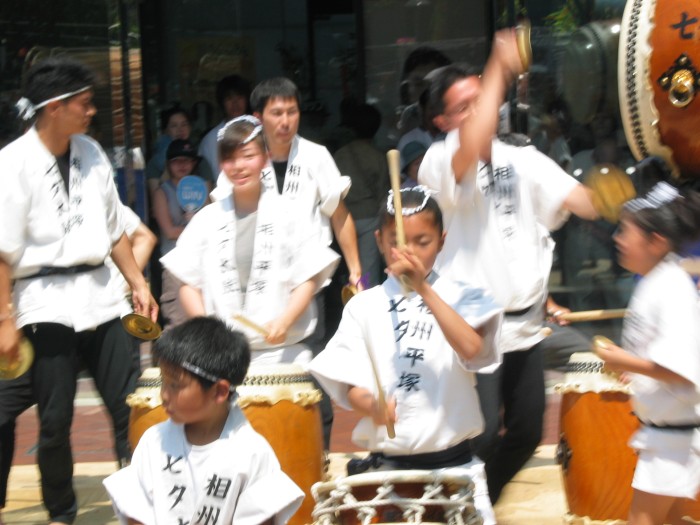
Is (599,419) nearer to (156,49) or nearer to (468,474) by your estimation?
(468,474)

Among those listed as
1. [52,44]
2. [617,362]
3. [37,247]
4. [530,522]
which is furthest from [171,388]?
[52,44]

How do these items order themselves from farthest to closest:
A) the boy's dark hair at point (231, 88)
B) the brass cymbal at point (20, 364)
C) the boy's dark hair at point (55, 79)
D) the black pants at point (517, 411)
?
the boy's dark hair at point (231, 88) < the boy's dark hair at point (55, 79) < the brass cymbal at point (20, 364) < the black pants at point (517, 411)

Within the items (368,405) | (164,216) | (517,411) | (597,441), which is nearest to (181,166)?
(164,216)

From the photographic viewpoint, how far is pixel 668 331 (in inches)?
145

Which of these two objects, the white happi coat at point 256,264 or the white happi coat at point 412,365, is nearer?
the white happi coat at point 412,365

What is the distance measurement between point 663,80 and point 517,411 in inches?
53.9

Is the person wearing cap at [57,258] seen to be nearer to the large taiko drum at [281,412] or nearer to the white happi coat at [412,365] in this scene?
the large taiko drum at [281,412]

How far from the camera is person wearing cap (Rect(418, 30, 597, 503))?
14.2 feet

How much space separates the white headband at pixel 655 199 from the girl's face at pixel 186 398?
1.32 m

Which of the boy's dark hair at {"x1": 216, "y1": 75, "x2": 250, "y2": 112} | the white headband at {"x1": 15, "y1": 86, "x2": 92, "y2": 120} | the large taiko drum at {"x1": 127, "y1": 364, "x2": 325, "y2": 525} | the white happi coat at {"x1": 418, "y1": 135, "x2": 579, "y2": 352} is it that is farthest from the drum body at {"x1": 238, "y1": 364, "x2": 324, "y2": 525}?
the boy's dark hair at {"x1": 216, "y1": 75, "x2": 250, "y2": 112}

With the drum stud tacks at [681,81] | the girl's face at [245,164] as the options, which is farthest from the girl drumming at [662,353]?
the girl's face at [245,164]

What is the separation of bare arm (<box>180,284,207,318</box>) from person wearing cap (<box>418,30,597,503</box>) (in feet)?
2.98

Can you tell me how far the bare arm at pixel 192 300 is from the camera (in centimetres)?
480

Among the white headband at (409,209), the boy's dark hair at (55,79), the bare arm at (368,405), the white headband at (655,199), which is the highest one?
the boy's dark hair at (55,79)
